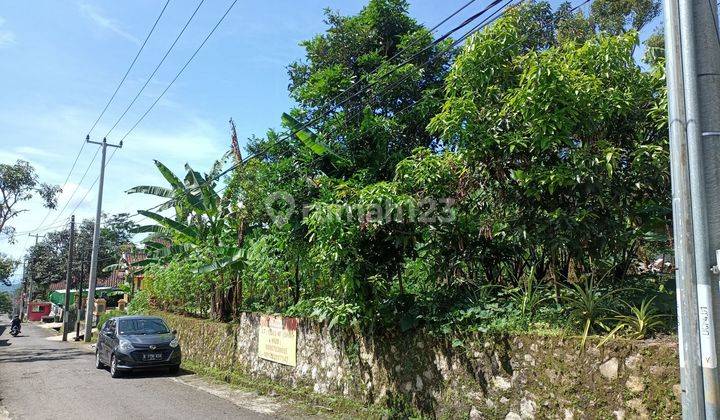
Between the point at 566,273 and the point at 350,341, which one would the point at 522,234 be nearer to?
the point at 566,273

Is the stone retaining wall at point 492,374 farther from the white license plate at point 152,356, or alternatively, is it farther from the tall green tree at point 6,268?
the tall green tree at point 6,268

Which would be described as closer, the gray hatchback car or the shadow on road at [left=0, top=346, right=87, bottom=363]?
the gray hatchback car

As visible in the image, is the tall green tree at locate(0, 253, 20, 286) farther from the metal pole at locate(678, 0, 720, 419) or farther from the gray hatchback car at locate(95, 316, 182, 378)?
the metal pole at locate(678, 0, 720, 419)

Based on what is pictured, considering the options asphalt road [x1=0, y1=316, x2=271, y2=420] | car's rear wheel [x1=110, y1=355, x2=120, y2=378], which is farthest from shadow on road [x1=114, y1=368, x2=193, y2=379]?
car's rear wheel [x1=110, y1=355, x2=120, y2=378]

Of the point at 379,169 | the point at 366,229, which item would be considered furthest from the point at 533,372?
the point at 379,169

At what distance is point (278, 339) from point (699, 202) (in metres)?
8.97

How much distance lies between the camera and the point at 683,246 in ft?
12.1

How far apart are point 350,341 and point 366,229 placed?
2.38 metres

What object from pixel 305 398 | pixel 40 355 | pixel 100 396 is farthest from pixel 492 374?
pixel 40 355

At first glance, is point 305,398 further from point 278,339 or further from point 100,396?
point 100,396

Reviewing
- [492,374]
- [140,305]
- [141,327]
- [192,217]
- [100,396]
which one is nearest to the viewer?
[492,374]

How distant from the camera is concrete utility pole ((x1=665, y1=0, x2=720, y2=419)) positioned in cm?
357

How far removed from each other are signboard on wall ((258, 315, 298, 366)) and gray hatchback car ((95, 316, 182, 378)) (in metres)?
3.47

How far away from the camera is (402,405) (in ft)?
26.1
